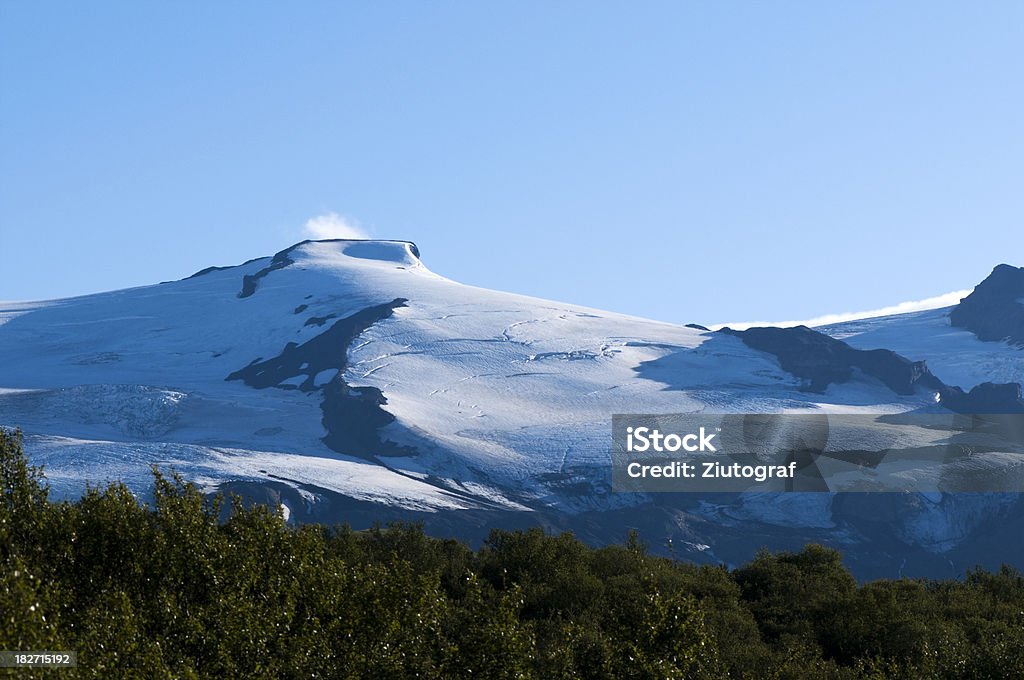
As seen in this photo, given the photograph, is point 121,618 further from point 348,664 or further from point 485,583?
point 485,583

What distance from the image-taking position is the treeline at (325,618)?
31.0 m

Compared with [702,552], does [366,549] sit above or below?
above

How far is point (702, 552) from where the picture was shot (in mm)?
198625

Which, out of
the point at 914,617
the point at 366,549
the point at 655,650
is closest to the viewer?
the point at 655,650

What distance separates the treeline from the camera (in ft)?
102

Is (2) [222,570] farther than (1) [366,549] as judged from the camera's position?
No

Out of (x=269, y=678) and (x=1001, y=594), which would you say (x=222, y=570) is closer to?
(x=269, y=678)

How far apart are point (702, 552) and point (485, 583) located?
146 metres

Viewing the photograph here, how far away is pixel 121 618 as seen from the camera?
30172 millimetres

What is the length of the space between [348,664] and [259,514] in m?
10.9

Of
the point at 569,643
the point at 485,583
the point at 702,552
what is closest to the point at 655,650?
the point at 569,643

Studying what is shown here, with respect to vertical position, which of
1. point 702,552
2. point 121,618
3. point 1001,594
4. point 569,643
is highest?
point 121,618

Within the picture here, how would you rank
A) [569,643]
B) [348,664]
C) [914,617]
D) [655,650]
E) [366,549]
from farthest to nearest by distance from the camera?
1. [366,549]
2. [914,617]
3. [569,643]
4. [655,650]
5. [348,664]

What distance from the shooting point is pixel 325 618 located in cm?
3634
